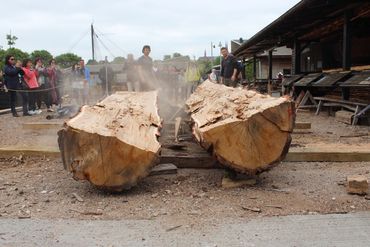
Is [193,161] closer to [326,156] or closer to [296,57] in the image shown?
[326,156]

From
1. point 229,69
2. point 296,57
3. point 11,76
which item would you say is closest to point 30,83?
point 11,76

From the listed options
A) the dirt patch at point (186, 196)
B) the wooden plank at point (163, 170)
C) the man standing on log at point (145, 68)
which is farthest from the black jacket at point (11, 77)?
the wooden plank at point (163, 170)

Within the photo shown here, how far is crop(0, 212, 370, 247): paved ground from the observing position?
11.2 feet

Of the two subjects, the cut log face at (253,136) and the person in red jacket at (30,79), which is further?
the person in red jacket at (30,79)

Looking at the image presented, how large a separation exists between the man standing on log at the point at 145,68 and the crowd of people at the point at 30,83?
353 cm

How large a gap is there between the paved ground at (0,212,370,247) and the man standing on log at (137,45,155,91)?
8593mm

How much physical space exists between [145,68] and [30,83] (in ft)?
13.3

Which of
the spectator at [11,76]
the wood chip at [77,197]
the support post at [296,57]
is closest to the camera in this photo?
the wood chip at [77,197]

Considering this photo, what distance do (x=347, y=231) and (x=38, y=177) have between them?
3738 mm

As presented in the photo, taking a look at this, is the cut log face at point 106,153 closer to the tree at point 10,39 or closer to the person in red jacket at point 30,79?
the person in red jacket at point 30,79

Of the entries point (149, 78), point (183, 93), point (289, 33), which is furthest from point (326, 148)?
point (183, 93)

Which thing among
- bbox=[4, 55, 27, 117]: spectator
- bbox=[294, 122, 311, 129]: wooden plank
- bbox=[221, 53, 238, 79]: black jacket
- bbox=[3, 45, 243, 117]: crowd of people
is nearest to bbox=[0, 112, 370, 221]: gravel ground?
bbox=[294, 122, 311, 129]: wooden plank

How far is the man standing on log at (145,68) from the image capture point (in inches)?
479

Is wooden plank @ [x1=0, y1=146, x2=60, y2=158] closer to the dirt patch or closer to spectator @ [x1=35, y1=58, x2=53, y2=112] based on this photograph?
the dirt patch
